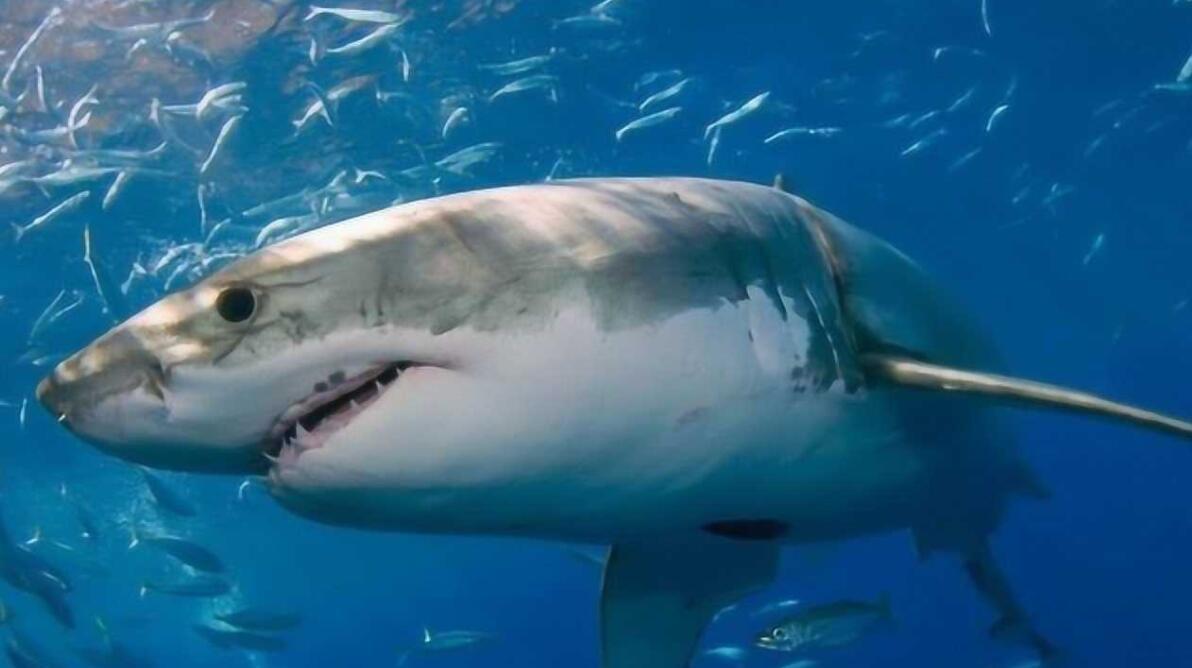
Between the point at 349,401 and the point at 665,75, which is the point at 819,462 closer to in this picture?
the point at 349,401

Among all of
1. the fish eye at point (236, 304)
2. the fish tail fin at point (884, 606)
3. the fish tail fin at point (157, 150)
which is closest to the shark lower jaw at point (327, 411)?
the fish eye at point (236, 304)

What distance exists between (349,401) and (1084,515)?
58642 millimetres

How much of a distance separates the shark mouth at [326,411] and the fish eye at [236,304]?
207 mm

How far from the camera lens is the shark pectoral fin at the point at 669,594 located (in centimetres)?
427

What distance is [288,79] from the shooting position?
42.0ft

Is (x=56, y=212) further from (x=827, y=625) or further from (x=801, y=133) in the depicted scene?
(x=827, y=625)

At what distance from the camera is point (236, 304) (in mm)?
2037

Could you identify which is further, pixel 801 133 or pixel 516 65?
pixel 801 133

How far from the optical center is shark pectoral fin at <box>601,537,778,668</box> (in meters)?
4.27

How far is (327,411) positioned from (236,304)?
0.93ft

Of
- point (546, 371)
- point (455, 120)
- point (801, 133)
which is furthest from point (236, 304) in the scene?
point (801, 133)

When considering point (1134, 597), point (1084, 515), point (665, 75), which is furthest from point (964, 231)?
point (1134, 597)

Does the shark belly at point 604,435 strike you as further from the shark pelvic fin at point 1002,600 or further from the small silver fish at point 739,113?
the small silver fish at point 739,113

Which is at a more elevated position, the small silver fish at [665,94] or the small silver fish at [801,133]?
the small silver fish at [665,94]
